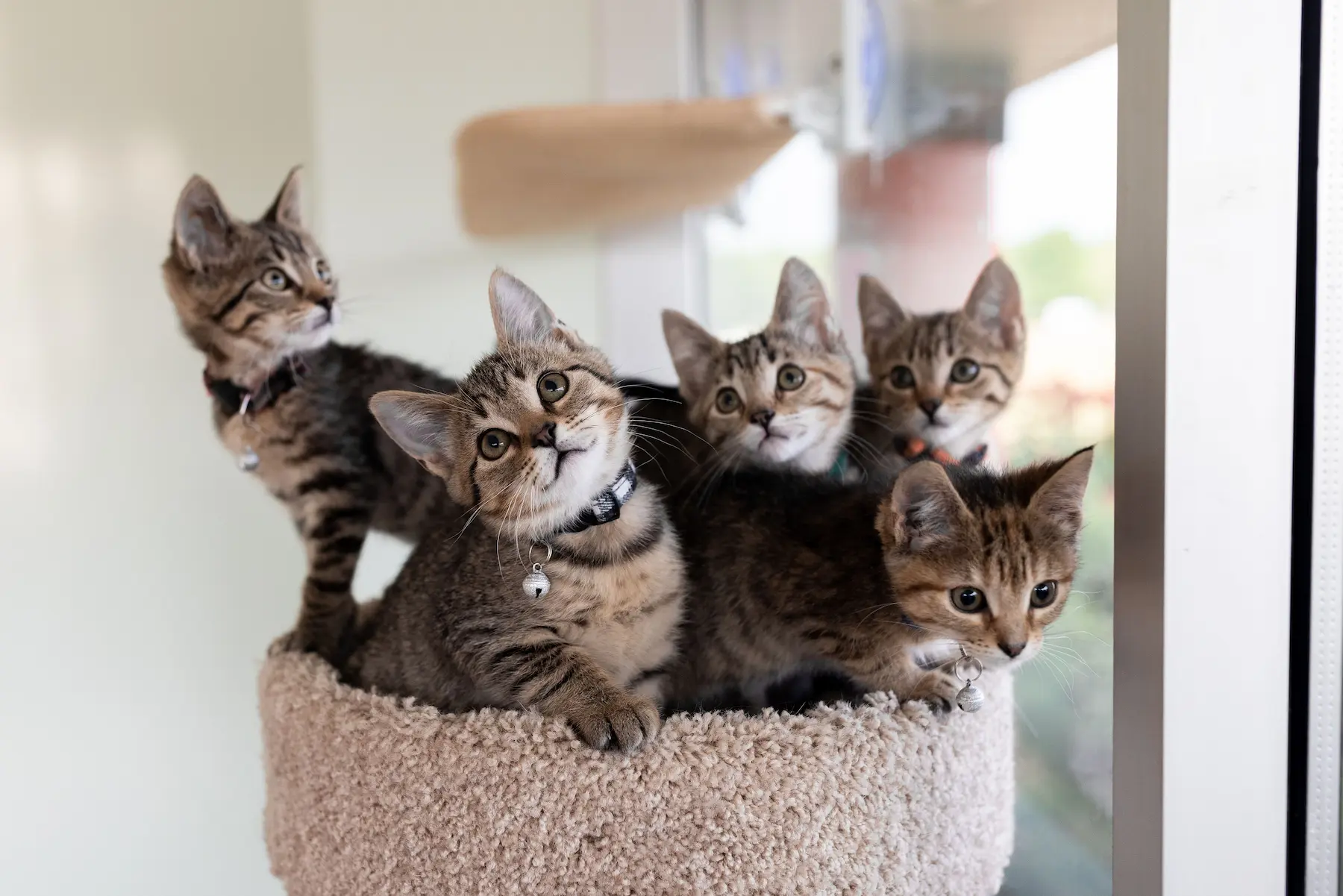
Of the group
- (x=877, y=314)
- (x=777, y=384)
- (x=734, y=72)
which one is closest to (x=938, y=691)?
(x=777, y=384)

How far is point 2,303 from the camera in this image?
58.7 inches

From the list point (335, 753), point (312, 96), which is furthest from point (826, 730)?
point (312, 96)

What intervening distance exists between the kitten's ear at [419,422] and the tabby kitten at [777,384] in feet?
1.13

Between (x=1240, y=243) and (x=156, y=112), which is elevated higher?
(x=156, y=112)

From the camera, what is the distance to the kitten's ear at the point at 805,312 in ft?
3.86

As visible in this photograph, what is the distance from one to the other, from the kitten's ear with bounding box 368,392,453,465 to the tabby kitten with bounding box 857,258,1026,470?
539 millimetres

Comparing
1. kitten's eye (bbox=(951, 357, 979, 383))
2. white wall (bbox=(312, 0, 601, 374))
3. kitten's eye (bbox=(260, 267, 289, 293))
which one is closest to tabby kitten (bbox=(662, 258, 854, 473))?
kitten's eye (bbox=(951, 357, 979, 383))

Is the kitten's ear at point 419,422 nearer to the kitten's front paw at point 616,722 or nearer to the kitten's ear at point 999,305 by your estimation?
the kitten's front paw at point 616,722

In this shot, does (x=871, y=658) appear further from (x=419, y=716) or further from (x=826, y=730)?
(x=419, y=716)

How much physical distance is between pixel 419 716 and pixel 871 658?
0.42m

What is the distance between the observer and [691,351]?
1.21 meters

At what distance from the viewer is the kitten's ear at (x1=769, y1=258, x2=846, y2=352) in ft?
3.86

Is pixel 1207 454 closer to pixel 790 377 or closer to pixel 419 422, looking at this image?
pixel 790 377

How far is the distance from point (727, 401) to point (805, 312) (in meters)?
0.15
